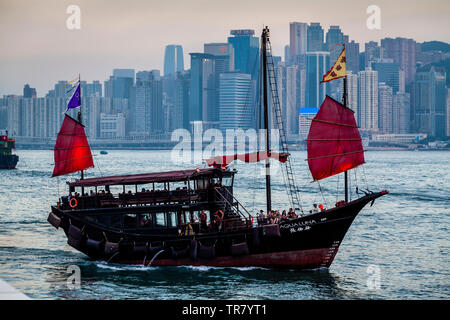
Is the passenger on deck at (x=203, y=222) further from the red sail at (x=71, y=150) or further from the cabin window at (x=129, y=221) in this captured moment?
the red sail at (x=71, y=150)

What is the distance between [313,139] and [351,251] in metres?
7.73

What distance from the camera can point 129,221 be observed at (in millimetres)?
32125

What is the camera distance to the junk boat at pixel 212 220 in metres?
30.5

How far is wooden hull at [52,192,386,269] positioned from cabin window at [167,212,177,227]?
0.59 meters

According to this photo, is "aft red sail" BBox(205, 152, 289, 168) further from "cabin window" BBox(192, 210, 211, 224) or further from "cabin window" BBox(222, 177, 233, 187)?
"cabin window" BBox(192, 210, 211, 224)

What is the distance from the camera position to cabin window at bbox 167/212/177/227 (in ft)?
104

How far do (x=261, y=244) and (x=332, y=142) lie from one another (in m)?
7.11

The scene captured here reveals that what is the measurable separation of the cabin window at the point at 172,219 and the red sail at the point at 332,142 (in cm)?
740
